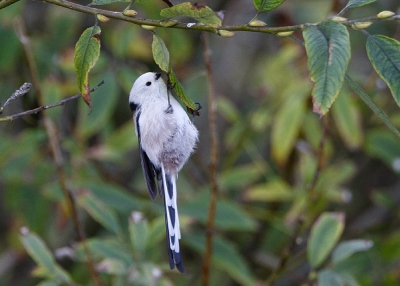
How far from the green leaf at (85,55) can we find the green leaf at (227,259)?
150cm

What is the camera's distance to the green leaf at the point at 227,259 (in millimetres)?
2389

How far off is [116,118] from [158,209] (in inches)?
52.5

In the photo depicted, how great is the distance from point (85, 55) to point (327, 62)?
0.46 metres

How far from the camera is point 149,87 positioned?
5.58 ft

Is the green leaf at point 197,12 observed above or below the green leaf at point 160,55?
above

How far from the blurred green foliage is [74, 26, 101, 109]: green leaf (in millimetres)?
893

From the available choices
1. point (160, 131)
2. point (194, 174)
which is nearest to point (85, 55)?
point (160, 131)

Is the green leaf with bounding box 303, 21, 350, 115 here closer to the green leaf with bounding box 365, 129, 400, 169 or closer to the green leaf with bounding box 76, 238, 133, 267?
Answer: the green leaf with bounding box 76, 238, 133, 267

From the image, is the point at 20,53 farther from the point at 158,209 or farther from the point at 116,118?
the point at 158,209

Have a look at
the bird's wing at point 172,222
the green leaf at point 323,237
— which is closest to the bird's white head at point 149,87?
the bird's wing at point 172,222

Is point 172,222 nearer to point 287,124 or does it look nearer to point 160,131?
point 160,131

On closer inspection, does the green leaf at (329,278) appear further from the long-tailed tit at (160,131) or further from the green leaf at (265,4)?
the green leaf at (265,4)

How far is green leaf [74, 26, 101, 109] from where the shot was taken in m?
1.08

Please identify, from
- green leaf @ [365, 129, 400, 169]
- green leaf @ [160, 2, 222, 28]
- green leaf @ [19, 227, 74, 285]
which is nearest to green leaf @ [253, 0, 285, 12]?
green leaf @ [160, 2, 222, 28]
